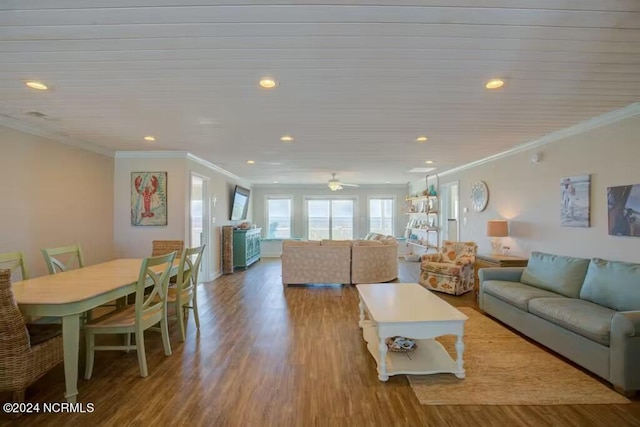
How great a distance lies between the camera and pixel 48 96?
276cm

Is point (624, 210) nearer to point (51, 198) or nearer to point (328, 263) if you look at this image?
point (328, 263)

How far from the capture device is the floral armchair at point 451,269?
205 inches

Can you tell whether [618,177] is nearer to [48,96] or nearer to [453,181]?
[453,181]

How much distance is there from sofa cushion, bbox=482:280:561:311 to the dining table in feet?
13.2

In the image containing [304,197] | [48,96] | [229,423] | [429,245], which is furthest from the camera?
[304,197]

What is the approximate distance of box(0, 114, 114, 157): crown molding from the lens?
3375 mm

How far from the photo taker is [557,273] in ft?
11.5

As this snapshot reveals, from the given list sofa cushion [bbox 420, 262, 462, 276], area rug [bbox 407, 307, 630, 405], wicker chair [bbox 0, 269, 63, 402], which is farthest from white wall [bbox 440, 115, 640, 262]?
wicker chair [bbox 0, 269, 63, 402]

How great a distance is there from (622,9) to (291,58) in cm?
189

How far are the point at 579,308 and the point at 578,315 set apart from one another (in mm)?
188

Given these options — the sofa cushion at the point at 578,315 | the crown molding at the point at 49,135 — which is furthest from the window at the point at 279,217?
the sofa cushion at the point at 578,315

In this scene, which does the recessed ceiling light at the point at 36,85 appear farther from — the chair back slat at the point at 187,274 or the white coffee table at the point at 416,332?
the white coffee table at the point at 416,332

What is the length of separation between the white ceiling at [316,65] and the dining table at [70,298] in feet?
5.60

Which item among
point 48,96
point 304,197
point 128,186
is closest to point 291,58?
point 48,96
